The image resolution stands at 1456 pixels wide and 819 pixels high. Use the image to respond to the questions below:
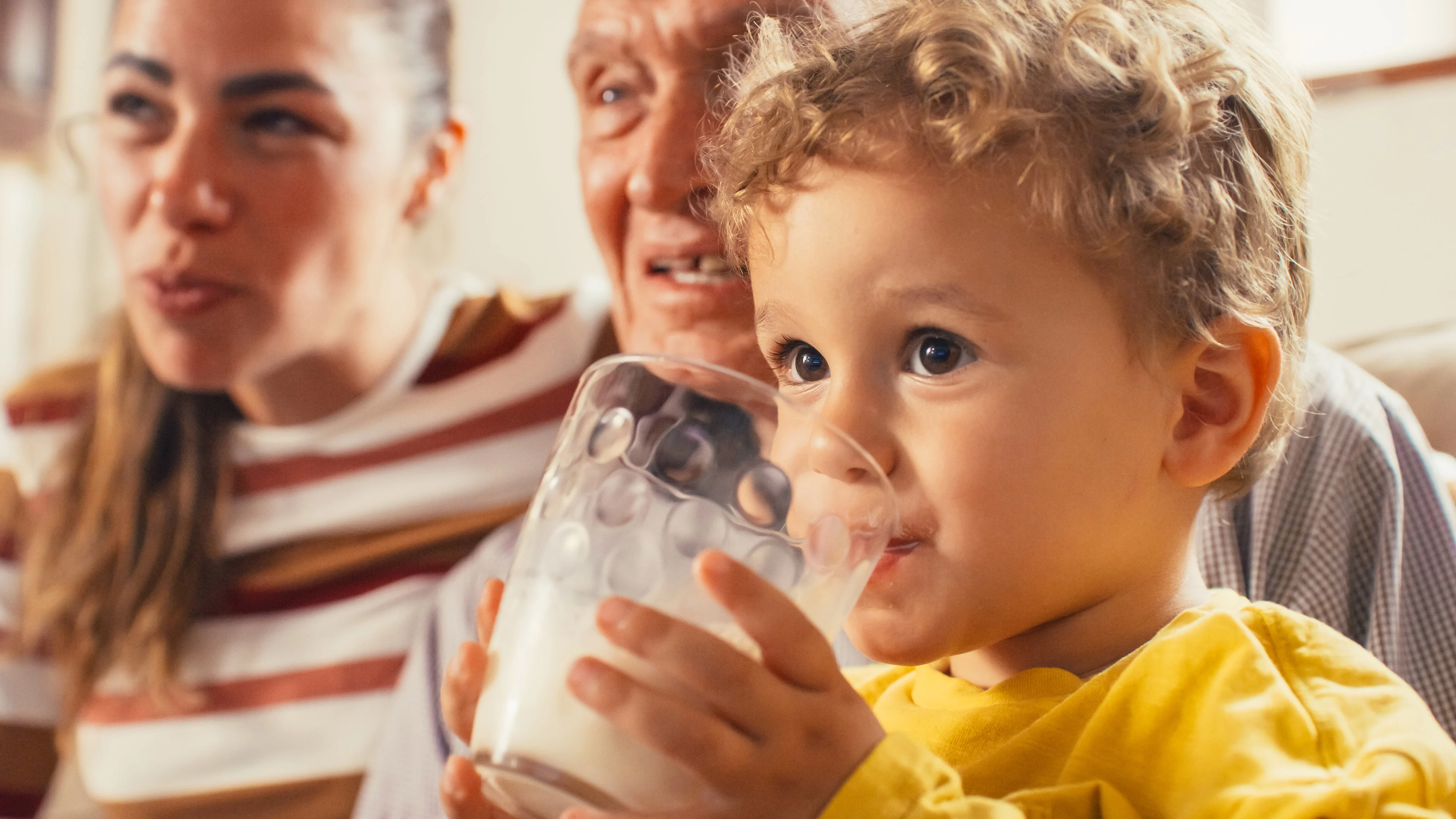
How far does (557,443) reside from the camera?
0.65 metres

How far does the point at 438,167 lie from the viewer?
6.04ft

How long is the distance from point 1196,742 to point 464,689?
363 mm

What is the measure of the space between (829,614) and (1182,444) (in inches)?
10.3

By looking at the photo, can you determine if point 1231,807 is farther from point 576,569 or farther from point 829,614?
point 576,569

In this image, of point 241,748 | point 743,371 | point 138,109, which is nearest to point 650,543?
point 743,371

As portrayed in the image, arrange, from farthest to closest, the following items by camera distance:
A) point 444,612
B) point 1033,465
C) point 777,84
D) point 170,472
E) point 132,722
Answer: point 170,472
point 132,722
point 444,612
point 777,84
point 1033,465

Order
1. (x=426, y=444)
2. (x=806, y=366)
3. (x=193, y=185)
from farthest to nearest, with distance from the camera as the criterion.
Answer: (x=426, y=444) < (x=193, y=185) < (x=806, y=366)

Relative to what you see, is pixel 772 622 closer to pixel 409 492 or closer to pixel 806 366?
pixel 806 366

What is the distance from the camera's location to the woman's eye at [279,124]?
1.63 m

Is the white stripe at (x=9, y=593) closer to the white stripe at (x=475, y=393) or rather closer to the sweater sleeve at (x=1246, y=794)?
the white stripe at (x=475, y=393)

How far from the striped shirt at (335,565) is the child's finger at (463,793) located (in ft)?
3.04

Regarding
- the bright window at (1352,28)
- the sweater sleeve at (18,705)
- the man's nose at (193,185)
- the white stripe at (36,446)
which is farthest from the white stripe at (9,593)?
the bright window at (1352,28)

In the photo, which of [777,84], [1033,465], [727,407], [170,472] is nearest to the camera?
[727,407]

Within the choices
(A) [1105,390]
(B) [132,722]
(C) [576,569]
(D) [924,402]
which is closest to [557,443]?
(C) [576,569]
